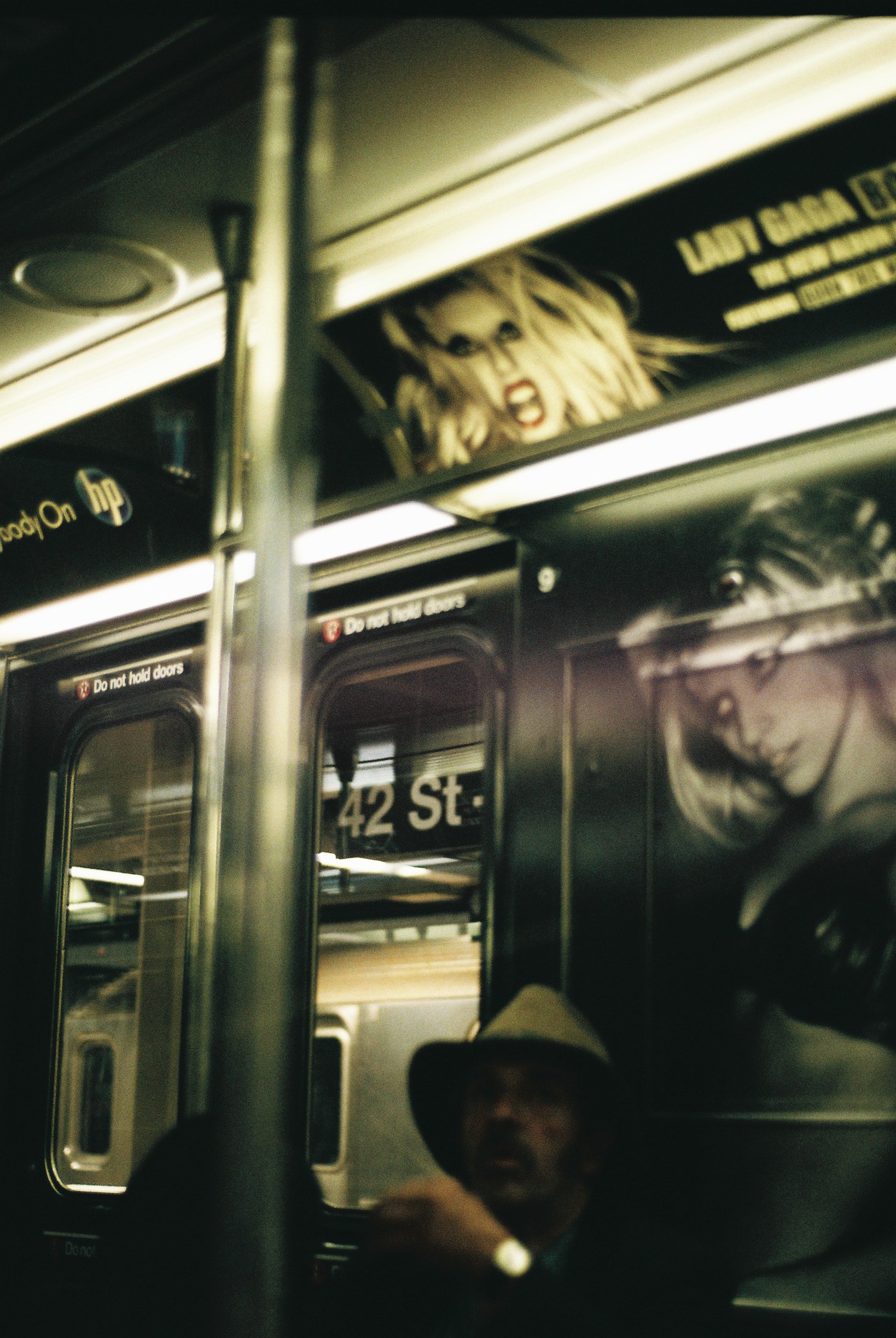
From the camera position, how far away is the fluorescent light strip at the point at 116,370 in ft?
12.3

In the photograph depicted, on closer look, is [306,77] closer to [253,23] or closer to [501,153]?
[253,23]

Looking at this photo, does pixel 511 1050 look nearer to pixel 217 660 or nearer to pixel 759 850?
pixel 759 850

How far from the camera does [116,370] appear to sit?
4.00 metres

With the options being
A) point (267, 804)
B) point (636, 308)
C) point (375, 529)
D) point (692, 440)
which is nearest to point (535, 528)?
point (375, 529)

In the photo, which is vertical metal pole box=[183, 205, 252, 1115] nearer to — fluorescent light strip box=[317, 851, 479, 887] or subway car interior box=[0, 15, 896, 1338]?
subway car interior box=[0, 15, 896, 1338]

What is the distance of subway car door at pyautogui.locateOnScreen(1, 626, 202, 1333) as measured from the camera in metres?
4.30

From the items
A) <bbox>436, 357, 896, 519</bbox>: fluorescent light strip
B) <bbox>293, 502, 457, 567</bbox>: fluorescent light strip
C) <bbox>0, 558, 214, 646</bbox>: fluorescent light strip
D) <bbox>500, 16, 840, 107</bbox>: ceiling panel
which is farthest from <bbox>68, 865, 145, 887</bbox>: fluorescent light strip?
<bbox>500, 16, 840, 107</bbox>: ceiling panel

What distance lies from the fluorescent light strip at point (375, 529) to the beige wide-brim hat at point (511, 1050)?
1122mm

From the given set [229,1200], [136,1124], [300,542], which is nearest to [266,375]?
[300,542]

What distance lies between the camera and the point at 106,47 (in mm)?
2328

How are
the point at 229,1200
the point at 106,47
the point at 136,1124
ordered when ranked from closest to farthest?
the point at 229,1200 < the point at 106,47 < the point at 136,1124

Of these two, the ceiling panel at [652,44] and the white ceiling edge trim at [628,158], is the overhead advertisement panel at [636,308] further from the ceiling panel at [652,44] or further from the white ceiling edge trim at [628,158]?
the ceiling panel at [652,44]

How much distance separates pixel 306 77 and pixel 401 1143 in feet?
8.33

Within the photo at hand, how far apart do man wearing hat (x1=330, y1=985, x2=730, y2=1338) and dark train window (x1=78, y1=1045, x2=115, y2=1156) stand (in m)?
1.74
